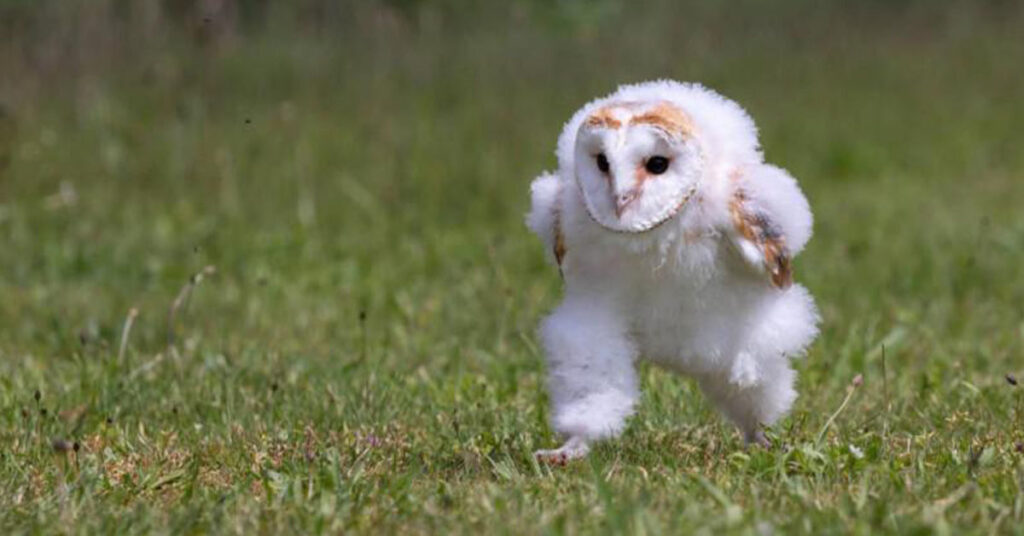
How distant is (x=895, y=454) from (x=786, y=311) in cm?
47

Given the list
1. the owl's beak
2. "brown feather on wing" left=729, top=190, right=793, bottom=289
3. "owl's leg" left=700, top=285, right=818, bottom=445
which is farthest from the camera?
"owl's leg" left=700, top=285, right=818, bottom=445

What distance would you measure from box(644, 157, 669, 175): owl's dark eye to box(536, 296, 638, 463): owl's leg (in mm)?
333

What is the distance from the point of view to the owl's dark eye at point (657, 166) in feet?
12.0

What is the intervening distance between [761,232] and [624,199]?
35 centimetres

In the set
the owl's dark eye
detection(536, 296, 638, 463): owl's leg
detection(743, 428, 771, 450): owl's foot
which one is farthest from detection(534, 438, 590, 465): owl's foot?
the owl's dark eye

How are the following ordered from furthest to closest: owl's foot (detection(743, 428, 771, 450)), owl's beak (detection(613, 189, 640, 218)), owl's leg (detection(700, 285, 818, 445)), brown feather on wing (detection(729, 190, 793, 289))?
owl's foot (detection(743, 428, 771, 450)), owl's leg (detection(700, 285, 818, 445)), brown feather on wing (detection(729, 190, 793, 289)), owl's beak (detection(613, 189, 640, 218))

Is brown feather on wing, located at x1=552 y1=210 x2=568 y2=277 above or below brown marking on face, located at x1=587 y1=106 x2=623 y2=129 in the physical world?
below

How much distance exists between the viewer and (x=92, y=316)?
22.8 ft

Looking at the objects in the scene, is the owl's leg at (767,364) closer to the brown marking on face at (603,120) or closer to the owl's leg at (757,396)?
the owl's leg at (757,396)

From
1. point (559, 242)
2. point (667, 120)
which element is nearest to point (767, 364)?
point (559, 242)

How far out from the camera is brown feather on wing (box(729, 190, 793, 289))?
371 centimetres

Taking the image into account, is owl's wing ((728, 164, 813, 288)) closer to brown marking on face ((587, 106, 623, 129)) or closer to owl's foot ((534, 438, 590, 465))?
brown marking on face ((587, 106, 623, 129))

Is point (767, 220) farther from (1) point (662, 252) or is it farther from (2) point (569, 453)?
(2) point (569, 453)

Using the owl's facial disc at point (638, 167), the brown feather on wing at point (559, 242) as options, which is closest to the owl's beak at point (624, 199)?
the owl's facial disc at point (638, 167)
